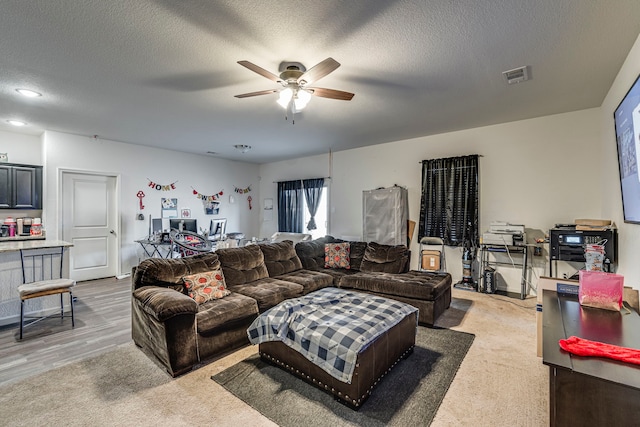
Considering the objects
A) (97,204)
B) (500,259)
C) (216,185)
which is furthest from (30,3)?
(500,259)

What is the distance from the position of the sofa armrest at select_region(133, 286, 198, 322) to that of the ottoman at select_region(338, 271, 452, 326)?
2.08 metres

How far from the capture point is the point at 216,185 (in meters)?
7.09

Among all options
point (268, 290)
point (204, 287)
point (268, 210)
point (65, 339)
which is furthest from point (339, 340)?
point (268, 210)

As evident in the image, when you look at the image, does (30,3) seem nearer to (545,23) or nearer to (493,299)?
(545,23)

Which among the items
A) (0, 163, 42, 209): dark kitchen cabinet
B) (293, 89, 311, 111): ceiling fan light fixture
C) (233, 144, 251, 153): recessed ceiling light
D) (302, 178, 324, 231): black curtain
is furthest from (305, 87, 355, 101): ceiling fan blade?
(0, 163, 42, 209): dark kitchen cabinet

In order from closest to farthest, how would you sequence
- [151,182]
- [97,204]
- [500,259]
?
[500,259]
[97,204]
[151,182]

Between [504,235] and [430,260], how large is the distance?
1165 mm

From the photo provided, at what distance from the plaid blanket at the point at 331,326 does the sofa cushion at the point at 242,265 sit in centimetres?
111

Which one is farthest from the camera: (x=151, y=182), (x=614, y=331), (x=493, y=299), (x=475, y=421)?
(x=151, y=182)

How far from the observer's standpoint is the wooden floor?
2.47 metres

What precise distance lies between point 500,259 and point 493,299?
714 mm

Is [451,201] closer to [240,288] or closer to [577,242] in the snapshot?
[577,242]

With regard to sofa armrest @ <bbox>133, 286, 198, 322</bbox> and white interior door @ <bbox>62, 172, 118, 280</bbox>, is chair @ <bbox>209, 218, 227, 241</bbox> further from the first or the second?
sofa armrest @ <bbox>133, 286, 198, 322</bbox>

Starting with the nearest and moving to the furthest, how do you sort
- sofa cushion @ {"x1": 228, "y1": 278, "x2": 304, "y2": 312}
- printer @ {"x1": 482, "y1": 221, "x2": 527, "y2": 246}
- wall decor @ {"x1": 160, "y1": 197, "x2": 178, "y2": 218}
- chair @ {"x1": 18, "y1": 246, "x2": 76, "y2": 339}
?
1. sofa cushion @ {"x1": 228, "y1": 278, "x2": 304, "y2": 312}
2. chair @ {"x1": 18, "y1": 246, "x2": 76, "y2": 339}
3. printer @ {"x1": 482, "y1": 221, "x2": 527, "y2": 246}
4. wall decor @ {"x1": 160, "y1": 197, "x2": 178, "y2": 218}
